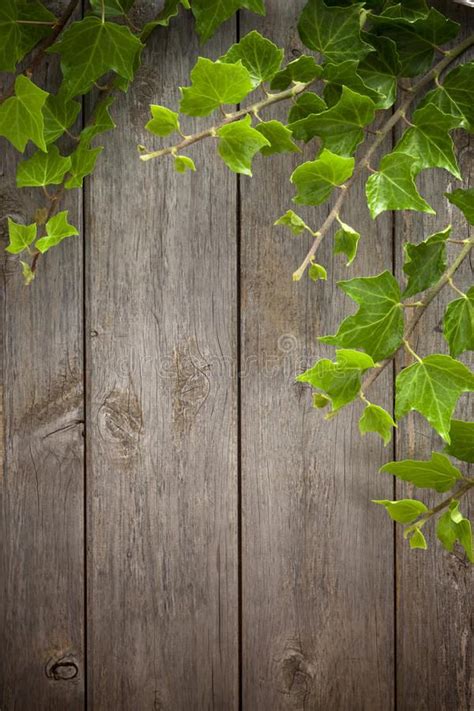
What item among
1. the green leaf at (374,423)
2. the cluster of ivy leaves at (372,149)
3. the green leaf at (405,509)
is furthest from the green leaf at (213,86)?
the green leaf at (405,509)

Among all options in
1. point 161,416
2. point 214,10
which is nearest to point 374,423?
point 161,416

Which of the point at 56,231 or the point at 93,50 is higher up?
the point at 93,50

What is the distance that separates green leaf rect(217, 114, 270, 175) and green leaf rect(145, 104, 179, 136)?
5cm

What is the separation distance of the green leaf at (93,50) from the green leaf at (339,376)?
381 mm

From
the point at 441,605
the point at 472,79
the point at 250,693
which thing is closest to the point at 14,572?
the point at 250,693

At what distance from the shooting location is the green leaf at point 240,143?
2.54 feet

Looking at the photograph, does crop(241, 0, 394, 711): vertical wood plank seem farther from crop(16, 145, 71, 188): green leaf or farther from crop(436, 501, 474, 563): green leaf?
crop(16, 145, 71, 188): green leaf

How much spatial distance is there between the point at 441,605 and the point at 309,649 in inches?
7.3

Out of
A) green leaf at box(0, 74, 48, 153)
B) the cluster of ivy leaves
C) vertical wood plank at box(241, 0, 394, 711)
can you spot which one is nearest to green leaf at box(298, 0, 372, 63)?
the cluster of ivy leaves

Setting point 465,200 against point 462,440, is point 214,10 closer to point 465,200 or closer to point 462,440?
point 465,200

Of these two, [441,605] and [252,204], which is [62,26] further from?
[441,605]

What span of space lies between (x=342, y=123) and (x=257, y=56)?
0.12m

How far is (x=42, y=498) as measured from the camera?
96cm

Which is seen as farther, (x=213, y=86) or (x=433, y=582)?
(x=433, y=582)
